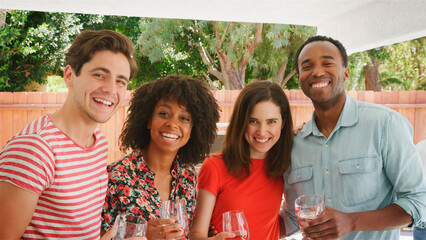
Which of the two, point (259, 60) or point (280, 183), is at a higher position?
point (259, 60)

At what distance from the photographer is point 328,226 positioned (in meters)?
1.67

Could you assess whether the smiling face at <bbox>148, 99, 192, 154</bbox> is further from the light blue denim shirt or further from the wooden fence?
the wooden fence

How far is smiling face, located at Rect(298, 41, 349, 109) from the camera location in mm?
2066

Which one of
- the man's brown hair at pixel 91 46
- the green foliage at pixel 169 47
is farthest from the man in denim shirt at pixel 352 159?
the green foliage at pixel 169 47

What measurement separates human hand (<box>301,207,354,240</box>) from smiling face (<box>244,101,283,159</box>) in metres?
0.57

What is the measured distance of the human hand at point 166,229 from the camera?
1.57m

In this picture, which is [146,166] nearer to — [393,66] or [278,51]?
[278,51]

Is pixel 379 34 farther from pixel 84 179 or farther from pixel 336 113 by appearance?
pixel 84 179

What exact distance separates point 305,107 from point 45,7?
527 cm

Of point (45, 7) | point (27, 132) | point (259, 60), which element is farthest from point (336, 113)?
point (259, 60)

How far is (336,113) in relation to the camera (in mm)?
2129

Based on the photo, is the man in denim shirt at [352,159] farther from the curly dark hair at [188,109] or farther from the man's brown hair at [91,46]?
the man's brown hair at [91,46]

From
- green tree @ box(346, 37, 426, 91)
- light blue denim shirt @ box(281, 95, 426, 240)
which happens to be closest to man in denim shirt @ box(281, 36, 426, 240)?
light blue denim shirt @ box(281, 95, 426, 240)

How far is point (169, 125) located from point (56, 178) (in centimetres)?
69
